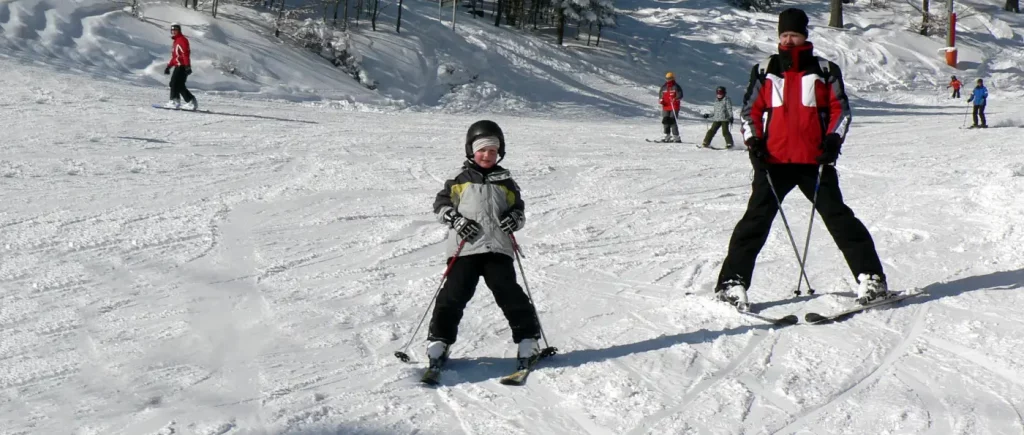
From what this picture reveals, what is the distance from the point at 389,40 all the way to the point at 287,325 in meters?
20.3

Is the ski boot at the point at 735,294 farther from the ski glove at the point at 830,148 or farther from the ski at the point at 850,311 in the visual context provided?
the ski glove at the point at 830,148

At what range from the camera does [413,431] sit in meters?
3.61

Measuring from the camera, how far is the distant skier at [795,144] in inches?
194

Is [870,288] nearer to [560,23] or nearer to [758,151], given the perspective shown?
[758,151]

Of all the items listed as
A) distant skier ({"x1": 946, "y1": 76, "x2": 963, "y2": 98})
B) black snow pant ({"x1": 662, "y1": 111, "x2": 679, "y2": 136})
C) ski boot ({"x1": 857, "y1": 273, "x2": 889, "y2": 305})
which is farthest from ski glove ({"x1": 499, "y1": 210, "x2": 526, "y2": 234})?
distant skier ({"x1": 946, "y1": 76, "x2": 963, "y2": 98})

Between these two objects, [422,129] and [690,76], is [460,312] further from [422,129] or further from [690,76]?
[690,76]

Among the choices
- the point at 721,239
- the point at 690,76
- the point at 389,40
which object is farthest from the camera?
the point at 690,76

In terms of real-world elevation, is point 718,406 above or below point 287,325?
above

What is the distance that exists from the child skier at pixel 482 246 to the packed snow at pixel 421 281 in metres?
0.19

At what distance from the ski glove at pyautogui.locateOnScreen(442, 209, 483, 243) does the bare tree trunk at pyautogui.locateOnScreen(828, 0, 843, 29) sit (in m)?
35.3

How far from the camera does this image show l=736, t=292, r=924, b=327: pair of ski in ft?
16.3

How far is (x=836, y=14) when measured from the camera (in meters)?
36.4

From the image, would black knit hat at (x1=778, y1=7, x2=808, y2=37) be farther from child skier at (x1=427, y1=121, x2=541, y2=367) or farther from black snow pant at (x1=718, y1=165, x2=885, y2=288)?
child skier at (x1=427, y1=121, x2=541, y2=367)

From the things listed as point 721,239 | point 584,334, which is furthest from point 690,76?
point 584,334
